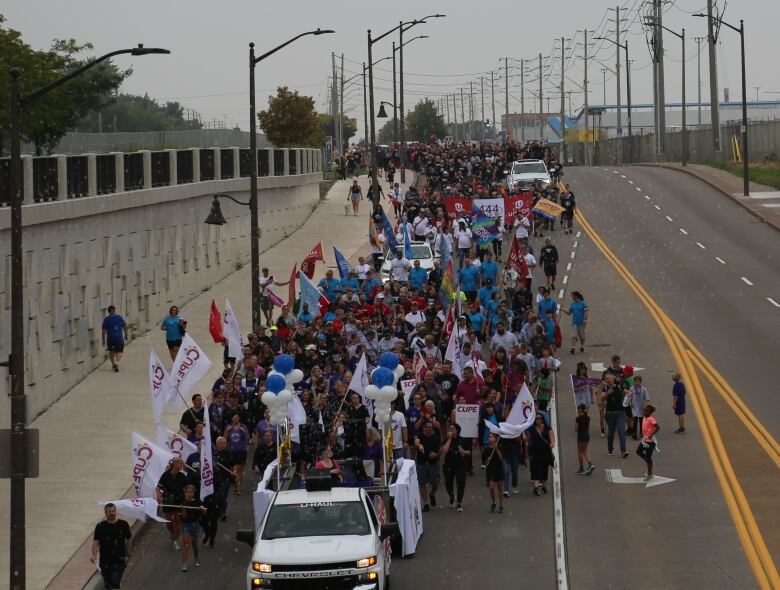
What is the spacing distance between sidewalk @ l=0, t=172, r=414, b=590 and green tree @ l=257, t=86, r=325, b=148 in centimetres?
4251

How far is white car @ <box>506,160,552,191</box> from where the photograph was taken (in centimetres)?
5859

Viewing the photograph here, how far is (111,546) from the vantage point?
1667 centimetres

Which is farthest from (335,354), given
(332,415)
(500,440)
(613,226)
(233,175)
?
(613,226)

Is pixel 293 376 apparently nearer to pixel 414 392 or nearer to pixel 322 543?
pixel 414 392

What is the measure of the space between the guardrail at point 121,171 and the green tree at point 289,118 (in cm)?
2866

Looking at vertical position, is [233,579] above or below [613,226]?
below

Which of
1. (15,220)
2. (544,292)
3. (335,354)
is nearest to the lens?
(15,220)

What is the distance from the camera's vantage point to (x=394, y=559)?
1789 centimetres

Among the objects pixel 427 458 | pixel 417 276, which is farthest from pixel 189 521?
pixel 417 276

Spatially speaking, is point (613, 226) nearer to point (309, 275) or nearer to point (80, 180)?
point (309, 275)

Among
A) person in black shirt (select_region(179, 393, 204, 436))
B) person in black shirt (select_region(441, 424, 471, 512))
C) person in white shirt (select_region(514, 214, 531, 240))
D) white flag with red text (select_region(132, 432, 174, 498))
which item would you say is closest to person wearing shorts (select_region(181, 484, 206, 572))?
white flag with red text (select_region(132, 432, 174, 498))

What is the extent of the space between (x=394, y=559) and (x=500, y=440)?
10.9ft

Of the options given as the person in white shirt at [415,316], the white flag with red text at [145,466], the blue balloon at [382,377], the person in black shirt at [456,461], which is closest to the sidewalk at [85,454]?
the white flag with red text at [145,466]

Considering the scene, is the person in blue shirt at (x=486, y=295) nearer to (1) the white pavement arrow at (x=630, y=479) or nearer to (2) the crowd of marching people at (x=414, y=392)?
(2) the crowd of marching people at (x=414, y=392)
